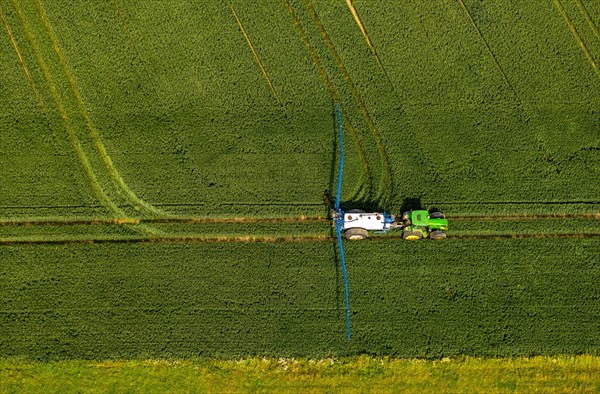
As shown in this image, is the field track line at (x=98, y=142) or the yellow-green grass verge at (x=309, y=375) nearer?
the yellow-green grass verge at (x=309, y=375)

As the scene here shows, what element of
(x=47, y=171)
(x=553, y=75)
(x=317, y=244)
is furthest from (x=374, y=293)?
(x=47, y=171)

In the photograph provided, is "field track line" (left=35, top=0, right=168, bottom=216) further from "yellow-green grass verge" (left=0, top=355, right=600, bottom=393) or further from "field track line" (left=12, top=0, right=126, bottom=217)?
"yellow-green grass verge" (left=0, top=355, right=600, bottom=393)

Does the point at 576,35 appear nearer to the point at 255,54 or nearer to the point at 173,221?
the point at 255,54

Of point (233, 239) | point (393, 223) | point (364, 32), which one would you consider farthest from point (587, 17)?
point (233, 239)

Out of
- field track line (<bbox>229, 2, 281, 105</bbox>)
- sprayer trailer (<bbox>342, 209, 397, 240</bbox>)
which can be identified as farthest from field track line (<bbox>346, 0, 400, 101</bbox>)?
sprayer trailer (<bbox>342, 209, 397, 240</bbox>)

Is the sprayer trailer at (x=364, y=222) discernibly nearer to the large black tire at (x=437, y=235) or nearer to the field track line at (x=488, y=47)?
the large black tire at (x=437, y=235)

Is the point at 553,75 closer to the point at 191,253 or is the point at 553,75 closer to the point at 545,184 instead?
the point at 545,184

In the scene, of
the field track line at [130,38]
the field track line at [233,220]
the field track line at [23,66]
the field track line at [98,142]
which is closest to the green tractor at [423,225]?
the field track line at [233,220]
